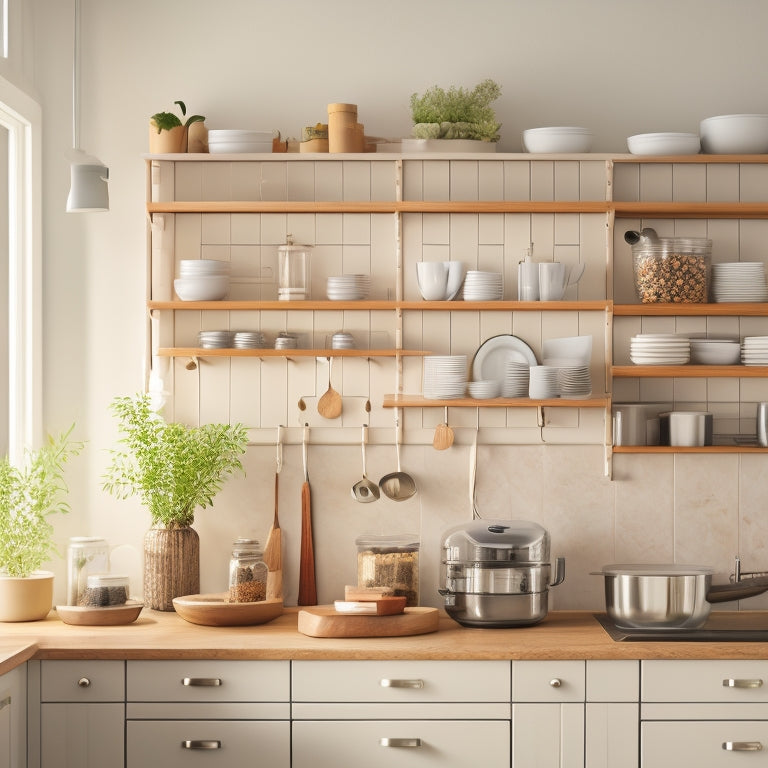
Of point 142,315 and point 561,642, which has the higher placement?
point 142,315

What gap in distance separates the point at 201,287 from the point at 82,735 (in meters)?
1.50

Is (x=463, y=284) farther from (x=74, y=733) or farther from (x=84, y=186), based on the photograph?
(x=74, y=733)

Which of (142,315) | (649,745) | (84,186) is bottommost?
(649,745)

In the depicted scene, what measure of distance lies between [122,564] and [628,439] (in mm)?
1882

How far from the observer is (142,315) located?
382cm

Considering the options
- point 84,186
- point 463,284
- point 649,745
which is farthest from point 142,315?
point 649,745

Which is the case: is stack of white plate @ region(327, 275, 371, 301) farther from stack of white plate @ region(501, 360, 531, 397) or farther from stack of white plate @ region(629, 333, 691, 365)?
stack of white plate @ region(629, 333, 691, 365)

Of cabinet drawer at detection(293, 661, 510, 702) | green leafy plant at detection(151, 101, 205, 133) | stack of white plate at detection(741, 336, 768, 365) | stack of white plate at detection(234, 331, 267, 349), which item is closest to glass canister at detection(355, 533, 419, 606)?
cabinet drawer at detection(293, 661, 510, 702)

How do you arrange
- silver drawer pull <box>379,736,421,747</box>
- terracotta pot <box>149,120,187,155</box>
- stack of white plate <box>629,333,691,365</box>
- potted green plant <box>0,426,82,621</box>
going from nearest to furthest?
silver drawer pull <box>379,736,421,747</box> → potted green plant <box>0,426,82,621</box> → stack of white plate <box>629,333,691,365</box> → terracotta pot <box>149,120,187,155</box>

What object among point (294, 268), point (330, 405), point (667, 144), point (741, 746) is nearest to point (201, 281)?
point (294, 268)

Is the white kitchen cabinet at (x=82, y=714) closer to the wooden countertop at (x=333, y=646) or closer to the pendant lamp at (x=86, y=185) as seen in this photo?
the wooden countertop at (x=333, y=646)

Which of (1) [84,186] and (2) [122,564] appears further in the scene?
(2) [122,564]

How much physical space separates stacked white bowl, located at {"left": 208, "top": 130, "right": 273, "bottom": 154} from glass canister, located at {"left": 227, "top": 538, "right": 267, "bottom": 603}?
4.52ft

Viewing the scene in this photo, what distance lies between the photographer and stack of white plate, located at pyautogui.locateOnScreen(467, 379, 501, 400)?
3.57 m
